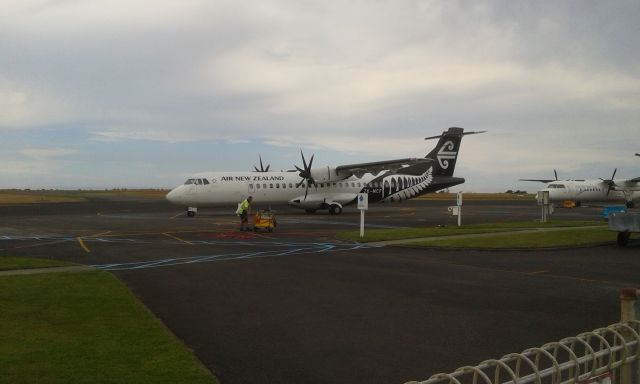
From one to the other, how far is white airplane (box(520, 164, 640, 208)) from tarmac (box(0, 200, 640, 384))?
3656 cm

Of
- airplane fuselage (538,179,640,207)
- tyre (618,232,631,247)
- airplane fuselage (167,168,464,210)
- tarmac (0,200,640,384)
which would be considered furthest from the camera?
airplane fuselage (538,179,640,207)

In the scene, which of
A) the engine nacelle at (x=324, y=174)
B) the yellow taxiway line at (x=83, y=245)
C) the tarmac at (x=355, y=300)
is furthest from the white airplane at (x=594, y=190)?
the yellow taxiway line at (x=83, y=245)

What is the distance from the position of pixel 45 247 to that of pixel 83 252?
93.5 inches

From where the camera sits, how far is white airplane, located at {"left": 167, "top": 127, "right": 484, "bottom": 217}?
3853cm

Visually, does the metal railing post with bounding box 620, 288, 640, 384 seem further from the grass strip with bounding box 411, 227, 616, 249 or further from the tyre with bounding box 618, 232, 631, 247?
the tyre with bounding box 618, 232, 631, 247

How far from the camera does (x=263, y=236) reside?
23.6 meters

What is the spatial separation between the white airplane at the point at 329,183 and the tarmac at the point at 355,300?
18.5 m

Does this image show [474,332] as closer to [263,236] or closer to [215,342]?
[215,342]

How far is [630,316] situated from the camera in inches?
167

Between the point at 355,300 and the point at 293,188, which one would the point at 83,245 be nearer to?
the point at 355,300

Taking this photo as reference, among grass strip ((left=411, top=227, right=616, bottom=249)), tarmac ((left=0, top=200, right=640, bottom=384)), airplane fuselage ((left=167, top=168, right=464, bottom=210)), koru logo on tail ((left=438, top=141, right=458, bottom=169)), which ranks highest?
koru logo on tail ((left=438, top=141, right=458, bottom=169))

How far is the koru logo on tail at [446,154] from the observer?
45312mm

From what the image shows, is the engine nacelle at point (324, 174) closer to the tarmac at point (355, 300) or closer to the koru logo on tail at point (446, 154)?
the koru logo on tail at point (446, 154)

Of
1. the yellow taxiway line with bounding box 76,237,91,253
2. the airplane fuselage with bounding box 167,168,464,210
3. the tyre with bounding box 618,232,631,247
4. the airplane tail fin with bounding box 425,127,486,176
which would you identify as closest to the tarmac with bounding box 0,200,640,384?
the yellow taxiway line with bounding box 76,237,91,253
